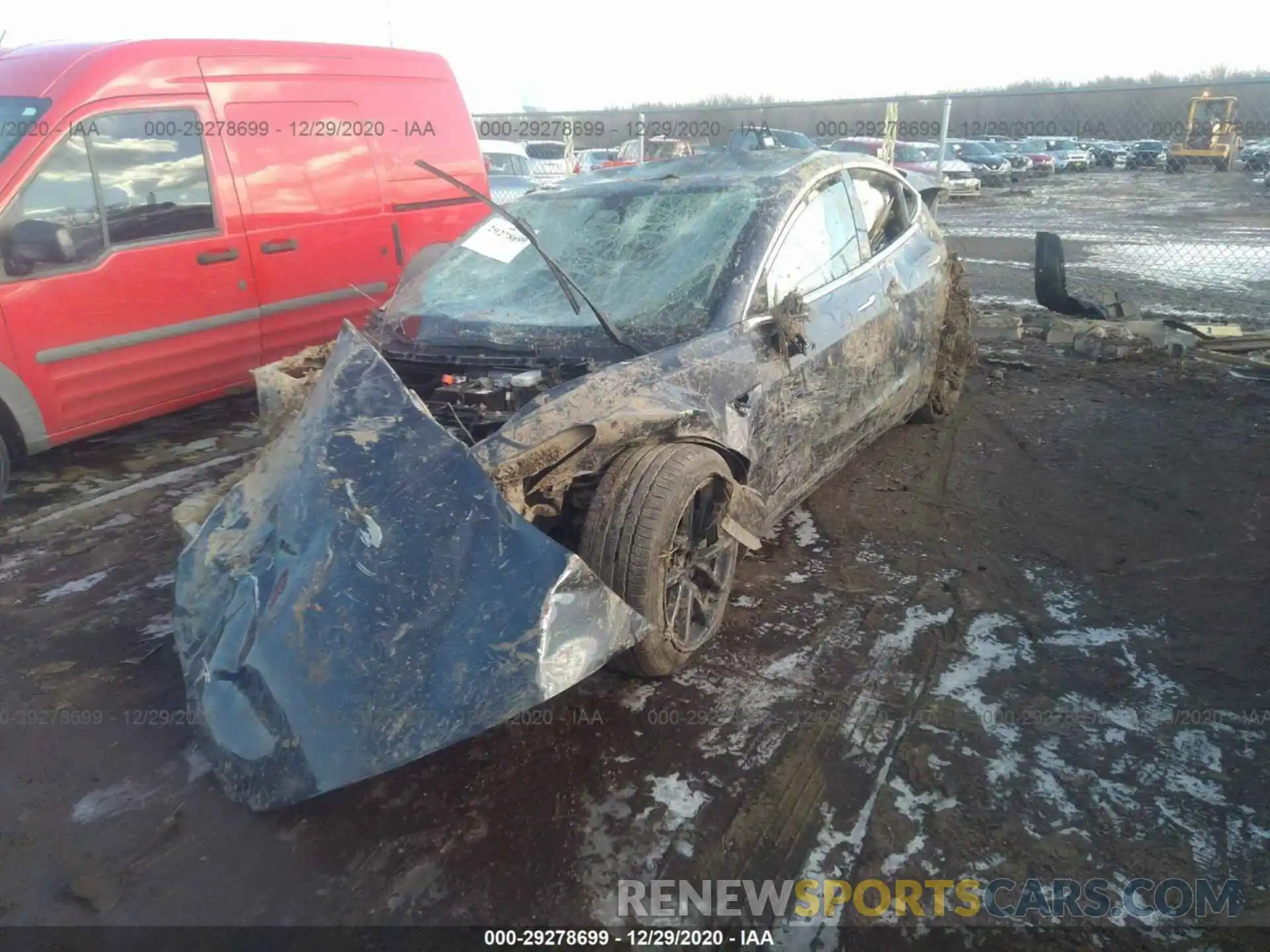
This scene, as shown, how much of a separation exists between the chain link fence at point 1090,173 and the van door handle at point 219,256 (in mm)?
3916

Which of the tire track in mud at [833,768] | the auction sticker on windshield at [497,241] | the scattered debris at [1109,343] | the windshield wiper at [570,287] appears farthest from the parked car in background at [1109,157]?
the tire track in mud at [833,768]

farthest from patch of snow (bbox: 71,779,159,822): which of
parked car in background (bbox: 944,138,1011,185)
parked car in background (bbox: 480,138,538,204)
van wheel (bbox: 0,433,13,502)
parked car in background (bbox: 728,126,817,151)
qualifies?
parked car in background (bbox: 944,138,1011,185)

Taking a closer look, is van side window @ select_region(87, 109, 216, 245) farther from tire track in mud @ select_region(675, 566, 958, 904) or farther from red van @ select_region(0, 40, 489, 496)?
tire track in mud @ select_region(675, 566, 958, 904)

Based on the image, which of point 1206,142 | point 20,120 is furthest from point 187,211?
point 1206,142

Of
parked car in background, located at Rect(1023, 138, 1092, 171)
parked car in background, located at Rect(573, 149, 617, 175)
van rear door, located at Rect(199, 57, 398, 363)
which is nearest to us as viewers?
van rear door, located at Rect(199, 57, 398, 363)

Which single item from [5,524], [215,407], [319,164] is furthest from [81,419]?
[319,164]

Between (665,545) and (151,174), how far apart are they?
3922mm

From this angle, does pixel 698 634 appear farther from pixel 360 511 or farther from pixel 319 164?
pixel 319 164

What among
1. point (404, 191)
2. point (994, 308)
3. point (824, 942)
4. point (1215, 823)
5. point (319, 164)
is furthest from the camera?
point (994, 308)

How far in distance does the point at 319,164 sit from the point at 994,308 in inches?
274

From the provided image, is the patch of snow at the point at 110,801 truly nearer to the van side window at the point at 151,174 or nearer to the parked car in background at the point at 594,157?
the van side window at the point at 151,174

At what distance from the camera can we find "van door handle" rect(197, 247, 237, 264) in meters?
5.05

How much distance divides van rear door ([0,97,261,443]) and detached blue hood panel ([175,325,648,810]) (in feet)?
8.18

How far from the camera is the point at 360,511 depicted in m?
2.52
